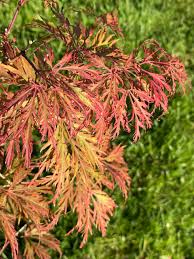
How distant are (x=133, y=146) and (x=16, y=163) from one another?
1.24 metres

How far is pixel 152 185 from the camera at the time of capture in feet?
8.88

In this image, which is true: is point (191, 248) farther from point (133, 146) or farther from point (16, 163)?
point (16, 163)

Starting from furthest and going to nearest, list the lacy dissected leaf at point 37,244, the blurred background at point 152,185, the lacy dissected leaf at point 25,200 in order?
the blurred background at point 152,185
the lacy dissected leaf at point 37,244
the lacy dissected leaf at point 25,200

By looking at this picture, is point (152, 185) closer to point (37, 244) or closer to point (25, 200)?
point (37, 244)

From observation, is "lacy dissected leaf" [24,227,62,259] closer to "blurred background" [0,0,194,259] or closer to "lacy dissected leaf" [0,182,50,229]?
"lacy dissected leaf" [0,182,50,229]

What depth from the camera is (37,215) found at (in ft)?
5.43

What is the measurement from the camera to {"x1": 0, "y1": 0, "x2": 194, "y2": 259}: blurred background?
249 cm

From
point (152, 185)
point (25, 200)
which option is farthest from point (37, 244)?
point (152, 185)

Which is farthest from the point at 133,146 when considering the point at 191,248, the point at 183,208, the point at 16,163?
the point at 16,163

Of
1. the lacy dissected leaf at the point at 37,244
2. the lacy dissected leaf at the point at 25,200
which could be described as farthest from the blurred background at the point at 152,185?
the lacy dissected leaf at the point at 25,200

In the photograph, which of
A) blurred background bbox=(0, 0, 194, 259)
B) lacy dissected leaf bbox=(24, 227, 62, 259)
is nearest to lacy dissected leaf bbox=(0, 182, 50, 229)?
lacy dissected leaf bbox=(24, 227, 62, 259)

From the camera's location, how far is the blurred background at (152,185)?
8.16 ft

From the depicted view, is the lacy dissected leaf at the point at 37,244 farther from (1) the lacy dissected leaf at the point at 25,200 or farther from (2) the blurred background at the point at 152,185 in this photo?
(2) the blurred background at the point at 152,185

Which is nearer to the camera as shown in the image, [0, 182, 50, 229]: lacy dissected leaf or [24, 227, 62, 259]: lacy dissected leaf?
[0, 182, 50, 229]: lacy dissected leaf
